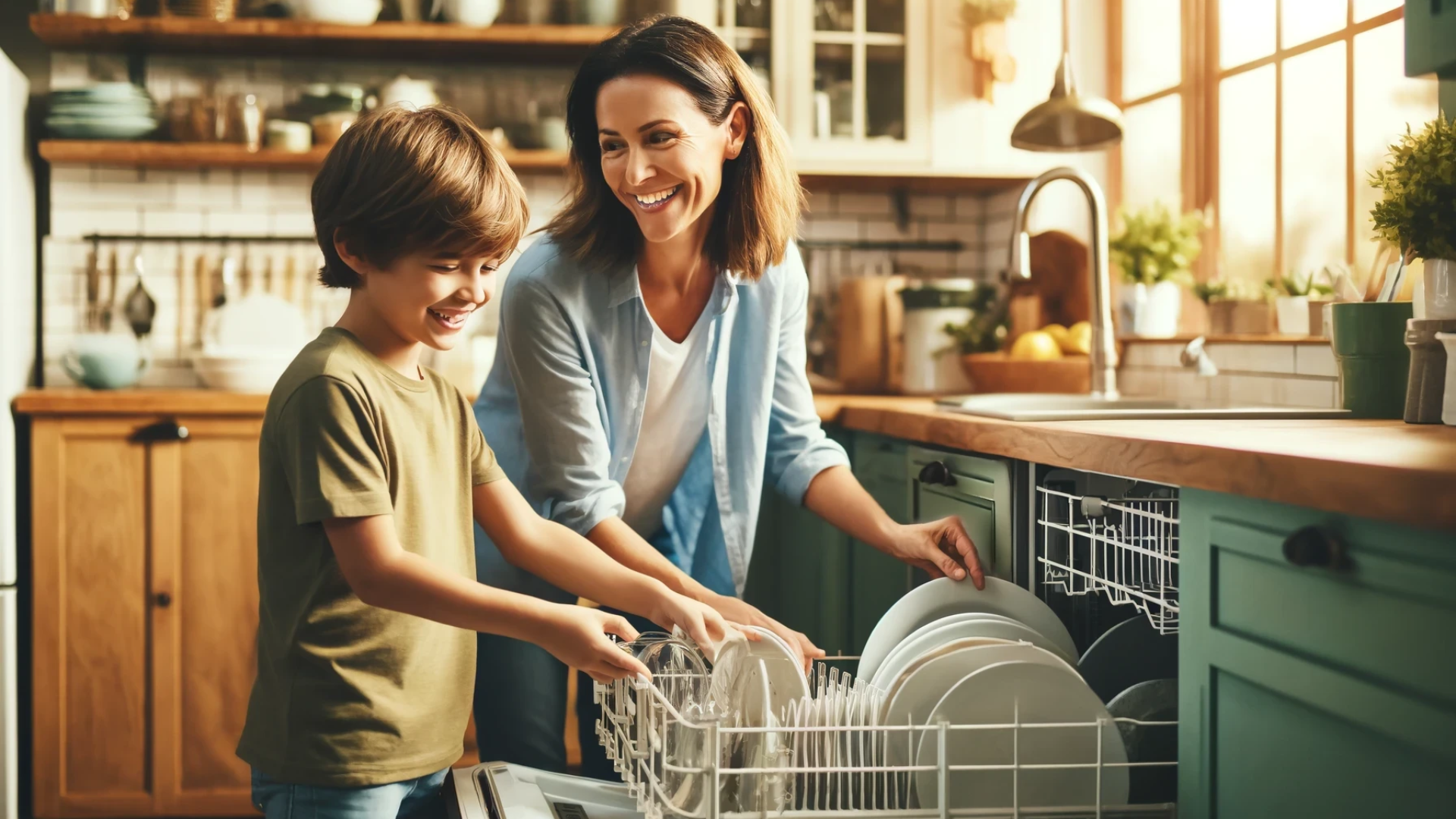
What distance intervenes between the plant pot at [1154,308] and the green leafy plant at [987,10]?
0.75 metres

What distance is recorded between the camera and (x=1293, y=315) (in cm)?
226

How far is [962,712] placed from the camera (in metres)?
1.14

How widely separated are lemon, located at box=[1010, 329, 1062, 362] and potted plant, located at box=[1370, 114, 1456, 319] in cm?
136

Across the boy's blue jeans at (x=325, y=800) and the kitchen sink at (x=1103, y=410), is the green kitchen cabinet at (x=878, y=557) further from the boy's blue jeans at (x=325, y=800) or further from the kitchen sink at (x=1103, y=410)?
the boy's blue jeans at (x=325, y=800)

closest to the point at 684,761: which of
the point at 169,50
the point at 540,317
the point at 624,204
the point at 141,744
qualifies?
the point at 540,317

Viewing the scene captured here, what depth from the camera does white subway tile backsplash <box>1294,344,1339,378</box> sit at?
6.86ft

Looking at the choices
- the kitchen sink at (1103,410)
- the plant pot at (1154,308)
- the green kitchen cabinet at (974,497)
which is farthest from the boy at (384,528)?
the plant pot at (1154,308)

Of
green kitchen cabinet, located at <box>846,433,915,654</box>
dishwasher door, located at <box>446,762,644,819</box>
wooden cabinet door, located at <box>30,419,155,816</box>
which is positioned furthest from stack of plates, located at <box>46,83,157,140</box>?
dishwasher door, located at <box>446,762,644,819</box>

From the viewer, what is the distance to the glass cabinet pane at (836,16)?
307cm

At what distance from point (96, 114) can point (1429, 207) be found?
295cm

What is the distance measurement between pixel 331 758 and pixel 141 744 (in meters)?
1.91

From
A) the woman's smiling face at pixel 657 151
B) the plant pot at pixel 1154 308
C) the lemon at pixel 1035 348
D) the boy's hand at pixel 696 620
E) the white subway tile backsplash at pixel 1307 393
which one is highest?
the woman's smiling face at pixel 657 151

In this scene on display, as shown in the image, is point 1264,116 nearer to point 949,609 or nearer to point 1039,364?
point 1039,364

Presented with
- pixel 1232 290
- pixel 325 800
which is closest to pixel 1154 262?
pixel 1232 290
